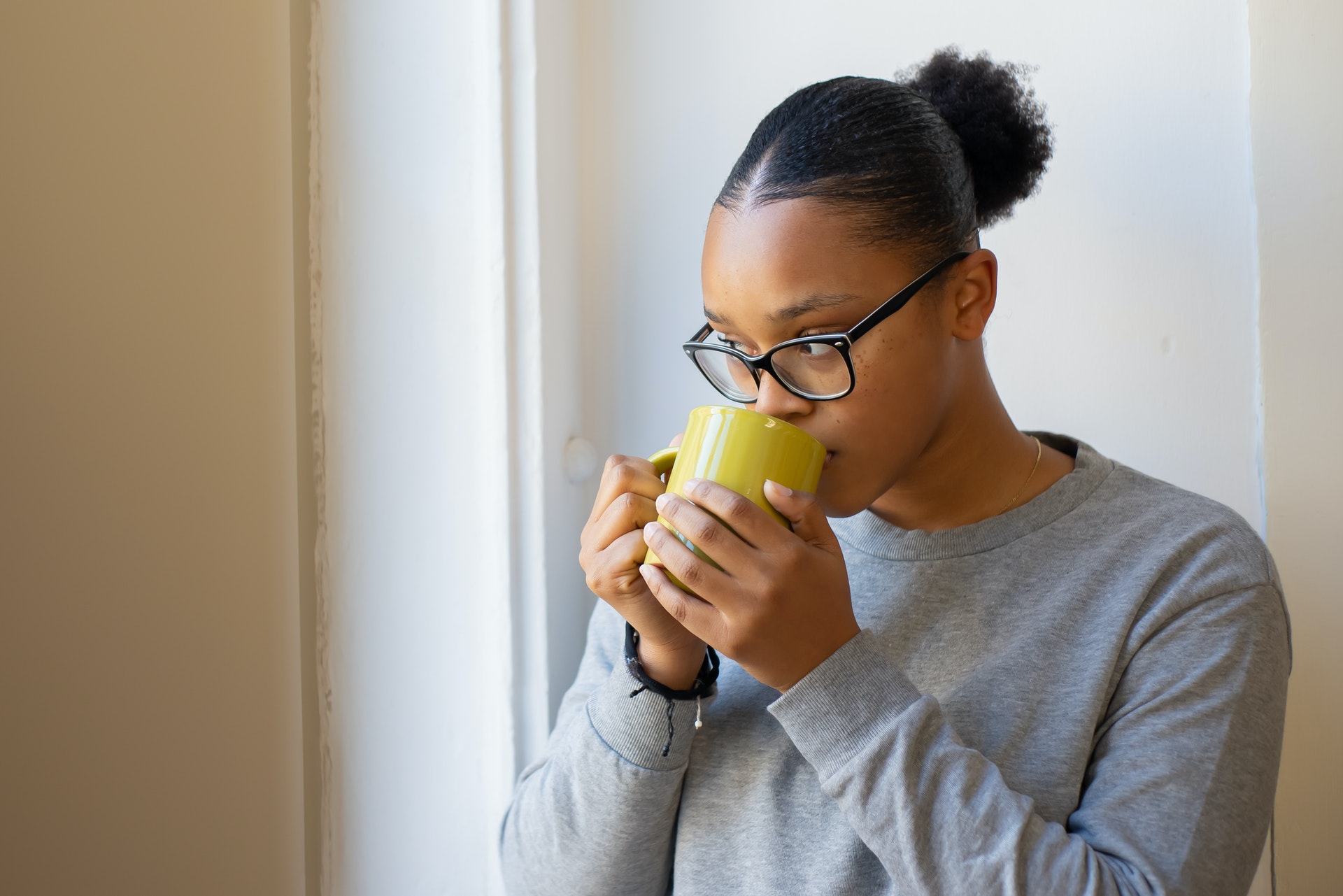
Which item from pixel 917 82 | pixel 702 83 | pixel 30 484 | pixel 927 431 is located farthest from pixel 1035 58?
pixel 30 484

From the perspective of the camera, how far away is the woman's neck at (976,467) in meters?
0.90

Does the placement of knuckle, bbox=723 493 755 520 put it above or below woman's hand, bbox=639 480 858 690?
above

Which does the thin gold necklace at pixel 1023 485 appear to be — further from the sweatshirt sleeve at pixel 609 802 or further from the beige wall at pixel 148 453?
the beige wall at pixel 148 453

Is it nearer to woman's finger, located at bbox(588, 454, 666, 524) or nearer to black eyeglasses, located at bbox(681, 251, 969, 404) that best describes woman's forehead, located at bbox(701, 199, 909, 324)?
black eyeglasses, located at bbox(681, 251, 969, 404)

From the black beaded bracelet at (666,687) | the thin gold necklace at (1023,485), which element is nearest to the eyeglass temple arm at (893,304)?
the thin gold necklace at (1023,485)

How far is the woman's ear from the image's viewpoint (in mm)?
827

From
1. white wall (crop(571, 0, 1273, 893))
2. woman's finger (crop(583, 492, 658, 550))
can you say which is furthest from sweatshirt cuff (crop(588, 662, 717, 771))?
white wall (crop(571, 0, 1273, 893))

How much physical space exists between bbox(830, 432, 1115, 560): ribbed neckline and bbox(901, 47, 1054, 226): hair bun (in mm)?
273

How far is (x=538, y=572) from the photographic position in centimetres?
114

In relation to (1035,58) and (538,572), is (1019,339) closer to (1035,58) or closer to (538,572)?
(1035,58)

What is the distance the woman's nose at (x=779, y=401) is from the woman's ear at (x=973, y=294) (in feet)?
0.54

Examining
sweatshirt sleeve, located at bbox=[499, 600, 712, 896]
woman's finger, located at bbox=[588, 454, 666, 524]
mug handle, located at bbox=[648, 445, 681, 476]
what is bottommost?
sweatshirt sleeve, located at bbox=[499, 600, 712, 896]

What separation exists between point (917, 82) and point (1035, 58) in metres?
0.24

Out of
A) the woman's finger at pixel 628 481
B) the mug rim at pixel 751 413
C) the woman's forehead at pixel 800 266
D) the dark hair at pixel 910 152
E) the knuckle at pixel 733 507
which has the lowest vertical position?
the knuckle at pixel 733 507
